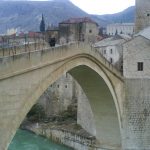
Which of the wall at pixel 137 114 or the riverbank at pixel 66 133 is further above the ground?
the wall at pixel 137 114

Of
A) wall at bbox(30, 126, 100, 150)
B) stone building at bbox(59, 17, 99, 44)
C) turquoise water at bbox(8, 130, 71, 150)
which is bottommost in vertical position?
turquoise water at bbox(8, 130, 71, 150)

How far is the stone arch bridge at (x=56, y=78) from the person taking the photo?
10.6m

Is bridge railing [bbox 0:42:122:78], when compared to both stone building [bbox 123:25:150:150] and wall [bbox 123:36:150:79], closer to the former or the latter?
wall [bbox 123:36:150:79]

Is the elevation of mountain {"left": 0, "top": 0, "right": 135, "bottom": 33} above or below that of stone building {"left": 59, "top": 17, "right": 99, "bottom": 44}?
above

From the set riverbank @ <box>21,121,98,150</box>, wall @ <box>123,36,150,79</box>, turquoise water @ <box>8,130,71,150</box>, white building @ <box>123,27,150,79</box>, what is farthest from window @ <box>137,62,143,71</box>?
turquoise water @ <box>8,130,71,150</box>

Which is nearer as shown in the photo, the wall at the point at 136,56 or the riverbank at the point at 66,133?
the wall at the point at 136,56

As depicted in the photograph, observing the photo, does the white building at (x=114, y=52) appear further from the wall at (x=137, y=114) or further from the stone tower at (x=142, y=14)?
the wall at (x=137, y=114)

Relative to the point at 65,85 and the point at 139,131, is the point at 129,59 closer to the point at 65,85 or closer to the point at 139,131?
the point at 139,131

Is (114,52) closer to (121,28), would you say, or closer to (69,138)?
(69,138)

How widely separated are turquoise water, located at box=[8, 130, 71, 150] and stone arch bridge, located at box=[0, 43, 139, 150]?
471cm

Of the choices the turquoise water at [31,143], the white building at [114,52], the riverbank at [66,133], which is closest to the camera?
the riverbank at [66,133]

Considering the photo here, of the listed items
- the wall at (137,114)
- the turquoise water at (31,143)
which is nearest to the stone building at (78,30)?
the turquoise water at (31,143)

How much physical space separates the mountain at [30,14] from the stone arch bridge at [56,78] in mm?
90727

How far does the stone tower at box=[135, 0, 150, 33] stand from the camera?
88.4 feet
